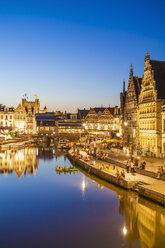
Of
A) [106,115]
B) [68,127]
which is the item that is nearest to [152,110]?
[106,115]

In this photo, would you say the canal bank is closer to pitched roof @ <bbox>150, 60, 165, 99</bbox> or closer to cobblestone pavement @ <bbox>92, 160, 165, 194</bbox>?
cobblestone pavement @ <bbox>92, 160, 165, 194</bbox>

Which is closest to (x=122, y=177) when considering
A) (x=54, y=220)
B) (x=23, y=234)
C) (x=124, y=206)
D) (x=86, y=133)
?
(x=124, y=206)

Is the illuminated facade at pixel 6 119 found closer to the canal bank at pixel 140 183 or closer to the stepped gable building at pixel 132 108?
the stepped gable building at pixel 132 108

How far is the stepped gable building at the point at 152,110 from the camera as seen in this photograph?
3847cm

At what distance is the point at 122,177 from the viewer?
27.4 m

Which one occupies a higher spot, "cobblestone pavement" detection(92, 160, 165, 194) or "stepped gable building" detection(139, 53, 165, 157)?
"stepped gable building" detection(139, 53, 165, 157)

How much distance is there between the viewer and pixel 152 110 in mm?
40281

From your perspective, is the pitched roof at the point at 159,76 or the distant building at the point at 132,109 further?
the distant building at the point at 132,109

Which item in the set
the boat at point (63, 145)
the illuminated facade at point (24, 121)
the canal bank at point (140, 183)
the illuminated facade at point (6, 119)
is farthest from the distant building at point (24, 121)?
the canal bank at point (140, 183)

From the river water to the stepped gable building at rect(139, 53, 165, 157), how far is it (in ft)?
39.6

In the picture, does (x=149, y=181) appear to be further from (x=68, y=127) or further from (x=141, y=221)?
(x=68, y=127)

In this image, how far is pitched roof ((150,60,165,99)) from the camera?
128ft

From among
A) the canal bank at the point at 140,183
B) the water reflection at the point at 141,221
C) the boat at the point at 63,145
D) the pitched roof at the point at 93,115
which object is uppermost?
the pitched roof at the point at 93,115

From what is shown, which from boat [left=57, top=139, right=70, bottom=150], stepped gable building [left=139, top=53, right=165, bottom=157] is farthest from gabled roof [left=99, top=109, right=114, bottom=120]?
stepped gable building [left=139, top=53, right=165, bottom=157]
